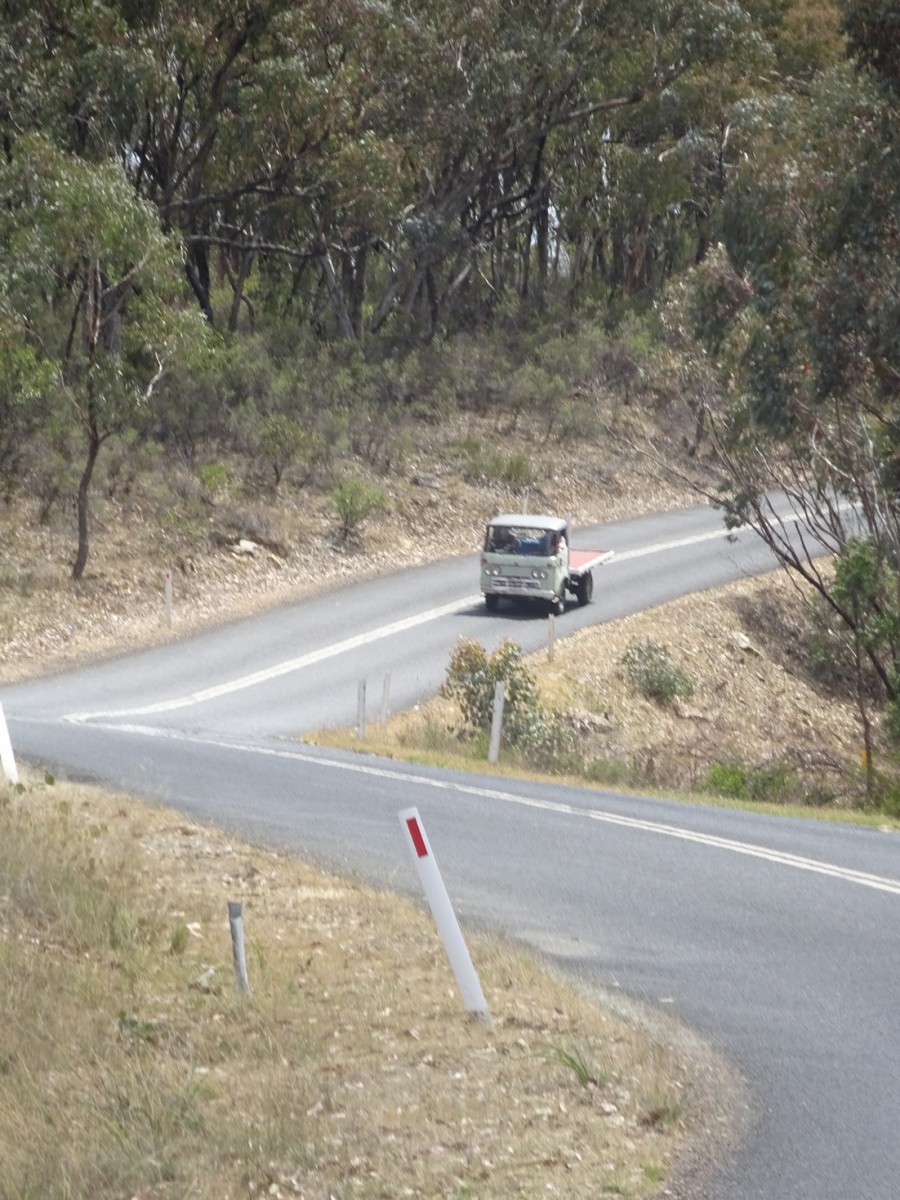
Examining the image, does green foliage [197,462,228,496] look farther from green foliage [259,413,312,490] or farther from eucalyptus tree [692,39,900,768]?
eucalyptus tree [692,39,900,768]

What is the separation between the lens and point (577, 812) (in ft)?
46.7

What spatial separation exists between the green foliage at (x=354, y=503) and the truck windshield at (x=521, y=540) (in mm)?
4728

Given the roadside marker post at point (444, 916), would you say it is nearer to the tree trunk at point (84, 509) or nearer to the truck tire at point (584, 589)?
the tree trunk at point (84, 509)

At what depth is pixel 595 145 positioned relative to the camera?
50031 millimetres

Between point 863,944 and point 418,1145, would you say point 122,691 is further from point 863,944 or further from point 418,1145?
point 418,1145

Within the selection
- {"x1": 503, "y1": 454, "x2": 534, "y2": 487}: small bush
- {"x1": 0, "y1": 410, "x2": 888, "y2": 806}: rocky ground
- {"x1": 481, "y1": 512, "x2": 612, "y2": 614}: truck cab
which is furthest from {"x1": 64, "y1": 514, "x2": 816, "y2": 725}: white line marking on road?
{"x1": 503, "y1": 454, "x2": 534, "y2": 487}: small bush

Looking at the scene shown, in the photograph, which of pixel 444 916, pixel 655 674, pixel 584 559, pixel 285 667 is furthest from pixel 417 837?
pixel 584 559

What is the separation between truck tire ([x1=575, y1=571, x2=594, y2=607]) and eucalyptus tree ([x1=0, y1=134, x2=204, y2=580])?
9.37 metres

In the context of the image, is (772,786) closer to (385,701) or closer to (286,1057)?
(385,701)

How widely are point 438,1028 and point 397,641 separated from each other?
20968 mm

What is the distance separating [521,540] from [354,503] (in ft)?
17.3

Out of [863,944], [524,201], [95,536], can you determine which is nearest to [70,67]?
[95,536]

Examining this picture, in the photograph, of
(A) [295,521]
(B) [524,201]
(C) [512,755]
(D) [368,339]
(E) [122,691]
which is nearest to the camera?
(C) [512,755]

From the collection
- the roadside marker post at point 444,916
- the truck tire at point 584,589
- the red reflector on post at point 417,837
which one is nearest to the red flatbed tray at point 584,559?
the truck tire at point 584,589
